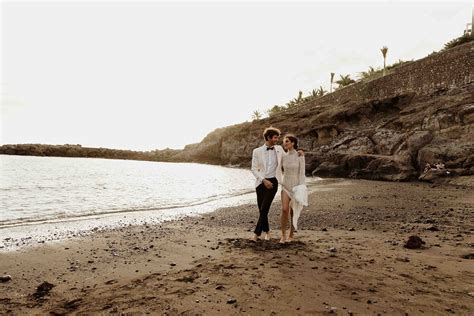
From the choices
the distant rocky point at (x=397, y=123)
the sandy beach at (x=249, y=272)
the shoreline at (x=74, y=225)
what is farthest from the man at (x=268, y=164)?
the distant rocky point at (x=397, y=123)

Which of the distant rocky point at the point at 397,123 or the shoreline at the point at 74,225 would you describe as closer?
the shoreline at the point at 74,225

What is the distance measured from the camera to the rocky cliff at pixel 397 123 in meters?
21.8

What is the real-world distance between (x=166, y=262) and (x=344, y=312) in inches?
128

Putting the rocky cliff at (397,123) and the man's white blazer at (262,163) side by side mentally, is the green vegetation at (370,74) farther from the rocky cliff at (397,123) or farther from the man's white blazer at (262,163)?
the man's white blazer at (262,163)

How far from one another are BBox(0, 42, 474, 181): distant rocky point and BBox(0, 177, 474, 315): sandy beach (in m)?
14.9

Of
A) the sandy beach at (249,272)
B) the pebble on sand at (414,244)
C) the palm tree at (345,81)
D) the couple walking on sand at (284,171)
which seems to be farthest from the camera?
the palm tree at (345,81)

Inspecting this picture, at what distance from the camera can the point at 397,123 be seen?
2872 centimetres

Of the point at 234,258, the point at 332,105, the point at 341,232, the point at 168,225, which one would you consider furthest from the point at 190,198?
the point at 332,105

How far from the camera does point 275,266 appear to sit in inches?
197

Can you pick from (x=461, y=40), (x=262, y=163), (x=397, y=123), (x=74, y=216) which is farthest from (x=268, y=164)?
(x=461, y=40)

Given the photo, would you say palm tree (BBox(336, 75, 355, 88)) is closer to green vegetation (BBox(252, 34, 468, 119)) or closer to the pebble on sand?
green vegetation (BBox(252, 34, 468, 119))

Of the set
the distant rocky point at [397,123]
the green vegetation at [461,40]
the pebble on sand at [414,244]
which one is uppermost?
the green vegetation at [461,40]

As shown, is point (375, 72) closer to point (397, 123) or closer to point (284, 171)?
point (397, 123)

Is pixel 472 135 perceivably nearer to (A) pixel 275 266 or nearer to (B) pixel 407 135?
(B) pixel 407 135
